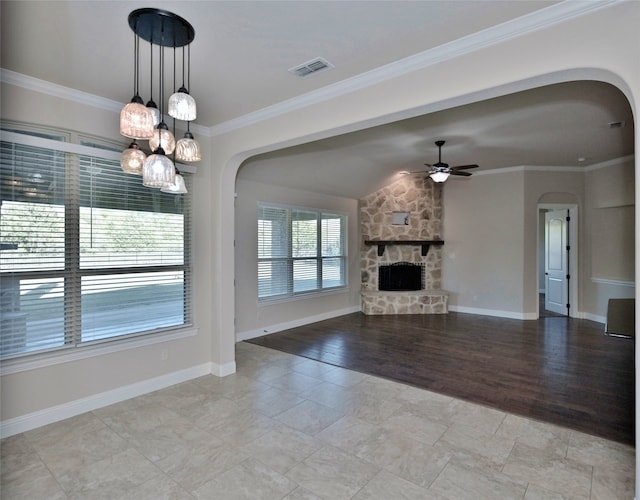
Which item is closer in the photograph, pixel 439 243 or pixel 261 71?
pixel 261 71

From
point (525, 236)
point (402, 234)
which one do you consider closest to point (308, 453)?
point (402, 234)

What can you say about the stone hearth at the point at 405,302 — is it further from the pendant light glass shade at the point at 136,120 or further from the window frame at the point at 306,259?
the pendant light glass shade at the point at 136,120

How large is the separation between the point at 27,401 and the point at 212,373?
1.70 metres

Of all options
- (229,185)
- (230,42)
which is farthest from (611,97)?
(229,185)

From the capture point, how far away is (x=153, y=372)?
3.75 meters

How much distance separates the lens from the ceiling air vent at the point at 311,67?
8.80 feet

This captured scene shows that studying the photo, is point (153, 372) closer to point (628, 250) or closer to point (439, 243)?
point (439, 243)

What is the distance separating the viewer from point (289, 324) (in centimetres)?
655

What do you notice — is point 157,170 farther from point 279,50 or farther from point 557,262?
point 557,262

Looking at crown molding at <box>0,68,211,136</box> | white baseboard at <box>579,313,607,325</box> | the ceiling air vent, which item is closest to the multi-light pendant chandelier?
the ceiling air vent

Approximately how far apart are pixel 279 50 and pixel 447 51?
115 cm

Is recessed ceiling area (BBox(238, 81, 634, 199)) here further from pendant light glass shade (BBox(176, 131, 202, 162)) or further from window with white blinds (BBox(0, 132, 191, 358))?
pendant light glass shade (BBox(176, 131, 202, 162))

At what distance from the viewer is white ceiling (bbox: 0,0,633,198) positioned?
2100 mm

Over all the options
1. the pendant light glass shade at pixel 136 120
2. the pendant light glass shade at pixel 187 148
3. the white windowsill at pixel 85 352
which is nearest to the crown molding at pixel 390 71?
the pendant light glass shade at pixel 187 148
